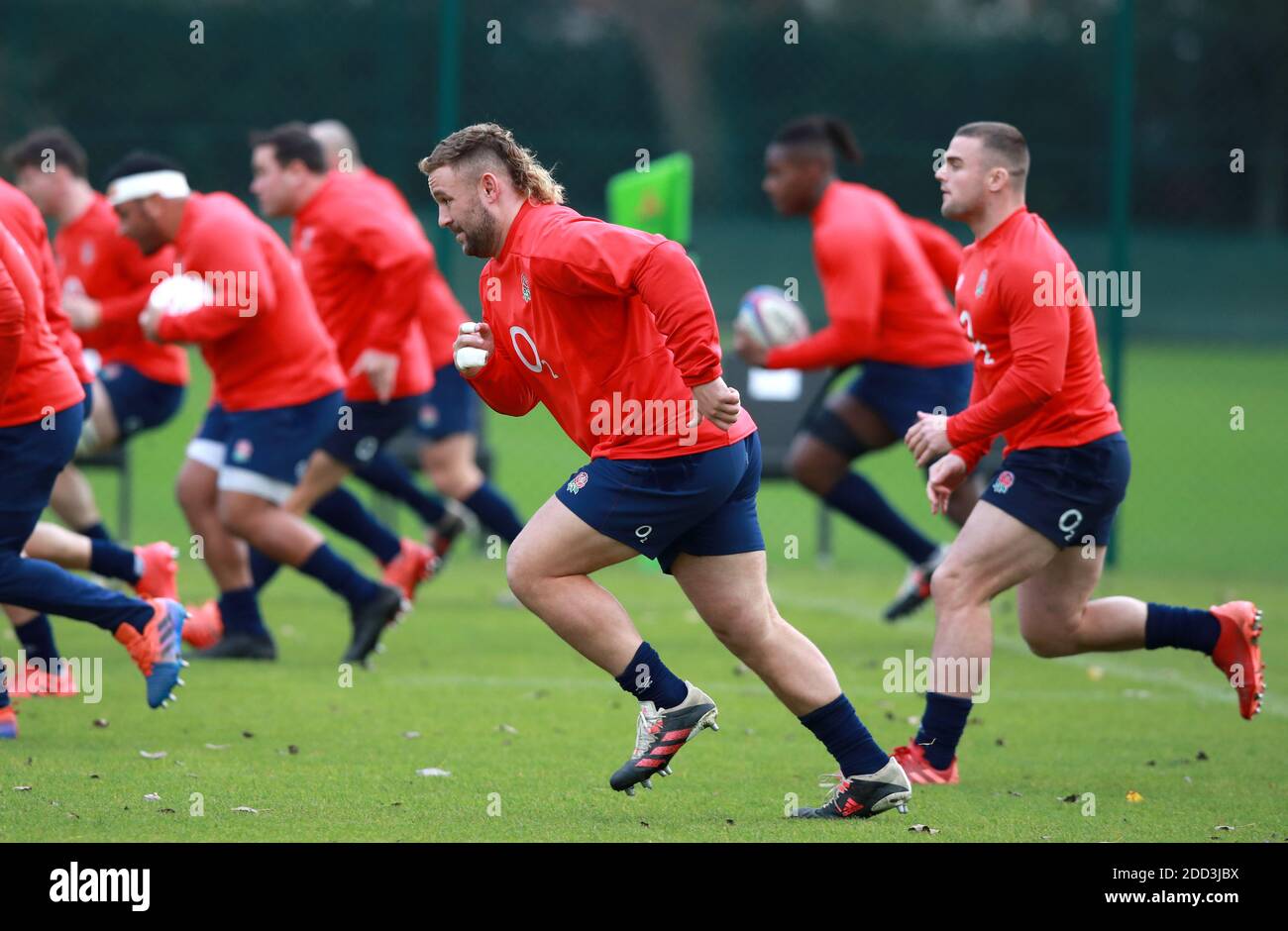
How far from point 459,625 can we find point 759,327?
231cm

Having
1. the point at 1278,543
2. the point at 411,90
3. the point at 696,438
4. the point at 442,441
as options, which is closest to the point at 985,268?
the point at 696,438

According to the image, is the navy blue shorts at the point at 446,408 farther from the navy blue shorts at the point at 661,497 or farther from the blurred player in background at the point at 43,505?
the navy blue shorts at the point at 661,497

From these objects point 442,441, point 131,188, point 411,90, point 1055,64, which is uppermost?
point 1055,64

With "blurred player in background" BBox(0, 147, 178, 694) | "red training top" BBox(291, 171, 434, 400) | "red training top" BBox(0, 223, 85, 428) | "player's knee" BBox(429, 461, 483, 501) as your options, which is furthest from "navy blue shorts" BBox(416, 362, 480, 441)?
"red training top" BBox(0, 223, 85, 428)

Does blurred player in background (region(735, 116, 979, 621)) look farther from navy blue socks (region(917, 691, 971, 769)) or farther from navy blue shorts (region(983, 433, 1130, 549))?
navy blue socks (region(917, 691, 971, 769))

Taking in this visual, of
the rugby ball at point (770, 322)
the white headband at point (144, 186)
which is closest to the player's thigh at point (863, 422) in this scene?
the rugby ball at point (770, 322)

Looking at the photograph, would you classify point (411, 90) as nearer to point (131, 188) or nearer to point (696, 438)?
point (131, 188)

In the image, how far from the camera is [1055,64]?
24.6 m

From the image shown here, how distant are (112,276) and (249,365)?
1.76m

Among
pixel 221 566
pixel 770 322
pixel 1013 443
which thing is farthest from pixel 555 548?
pixel 770 322

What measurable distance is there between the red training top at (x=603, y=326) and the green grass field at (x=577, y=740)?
117 centimetres

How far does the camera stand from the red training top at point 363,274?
938 cm

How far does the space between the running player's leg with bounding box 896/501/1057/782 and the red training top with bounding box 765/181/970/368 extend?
9.50ft

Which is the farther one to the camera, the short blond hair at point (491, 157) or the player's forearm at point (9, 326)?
the player's forearm at point (9, 326)
